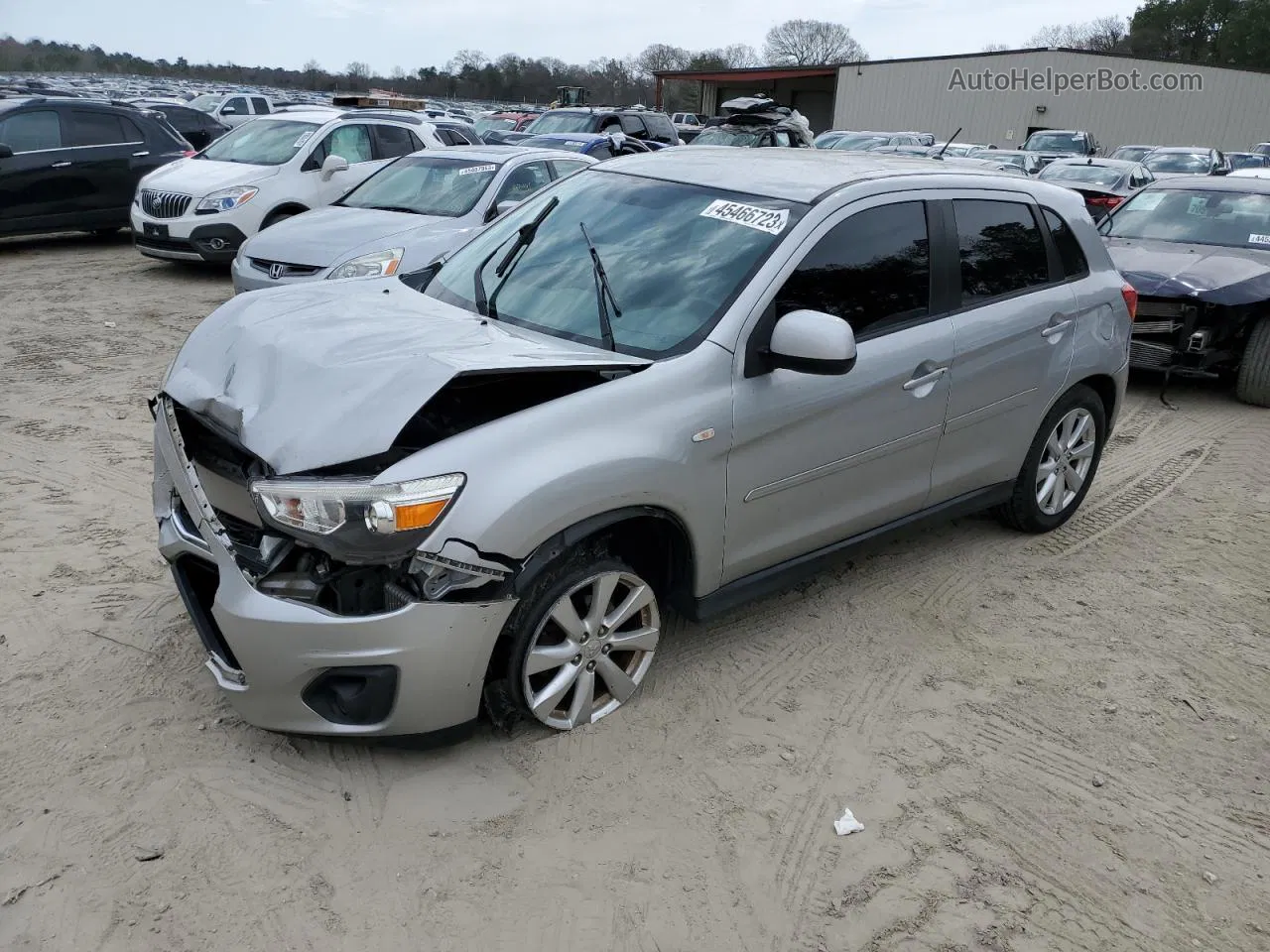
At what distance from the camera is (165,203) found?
10.3 metres

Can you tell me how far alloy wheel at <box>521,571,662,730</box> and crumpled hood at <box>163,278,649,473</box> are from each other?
744 mm

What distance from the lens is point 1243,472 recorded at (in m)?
6.30

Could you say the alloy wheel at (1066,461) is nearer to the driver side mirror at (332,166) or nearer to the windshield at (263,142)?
the driver side mirror at (332,166)

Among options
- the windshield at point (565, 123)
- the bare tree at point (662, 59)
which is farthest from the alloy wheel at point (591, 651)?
the bare tree at point (662, 59)

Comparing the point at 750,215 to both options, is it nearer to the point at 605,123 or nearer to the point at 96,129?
the point at 96,129

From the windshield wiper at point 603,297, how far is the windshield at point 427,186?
4.91 meters

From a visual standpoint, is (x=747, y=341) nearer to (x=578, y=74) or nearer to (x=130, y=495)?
(x=130, y=495)

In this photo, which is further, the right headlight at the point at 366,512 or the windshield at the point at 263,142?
the windshield at the point at 263,142

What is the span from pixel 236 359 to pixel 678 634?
196 cm

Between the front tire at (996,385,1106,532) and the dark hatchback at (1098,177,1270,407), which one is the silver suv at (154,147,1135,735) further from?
the dark hatchback at (1098,177,1270,407)

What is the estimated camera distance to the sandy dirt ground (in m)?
2.58

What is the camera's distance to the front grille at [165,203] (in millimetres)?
10258

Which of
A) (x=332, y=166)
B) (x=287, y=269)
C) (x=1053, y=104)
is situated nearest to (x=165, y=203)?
(x=332, y=166)

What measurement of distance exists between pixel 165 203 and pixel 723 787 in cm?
972
